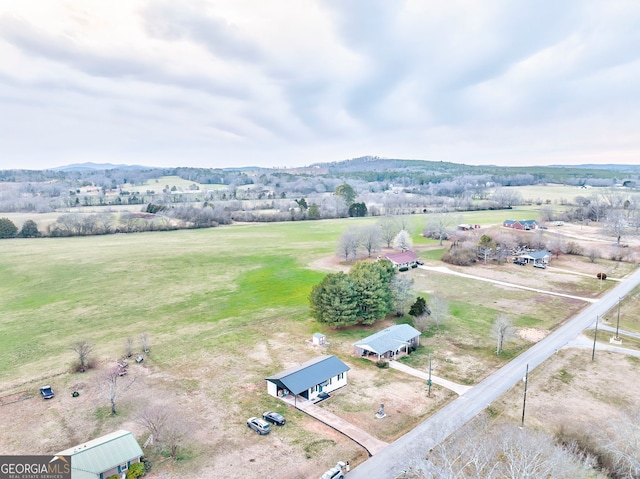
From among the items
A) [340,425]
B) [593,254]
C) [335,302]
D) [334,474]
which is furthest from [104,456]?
[593,254]

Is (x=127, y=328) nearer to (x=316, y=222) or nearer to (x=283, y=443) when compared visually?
(x=283, y=443)

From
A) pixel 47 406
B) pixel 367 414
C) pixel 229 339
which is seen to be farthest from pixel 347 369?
pixel 47 406

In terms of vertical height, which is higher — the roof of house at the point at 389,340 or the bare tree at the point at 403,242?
the bare tree at the point at 403,242

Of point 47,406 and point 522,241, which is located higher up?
point 522,241

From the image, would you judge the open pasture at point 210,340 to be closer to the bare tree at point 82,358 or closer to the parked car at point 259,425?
the parked car at point 259,425

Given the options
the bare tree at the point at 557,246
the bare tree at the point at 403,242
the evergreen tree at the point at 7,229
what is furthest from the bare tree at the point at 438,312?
the evergreen tree at the point at 7,229

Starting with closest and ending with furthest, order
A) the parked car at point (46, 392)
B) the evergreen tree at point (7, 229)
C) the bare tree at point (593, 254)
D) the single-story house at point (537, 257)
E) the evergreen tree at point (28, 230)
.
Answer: the parked car at point (46, 392) < the single-story house at point (537, 257) < the bare tree at point (593, 254) < the evergreen tree at point (7, 229) < the evergreen tree at point (28, 230)

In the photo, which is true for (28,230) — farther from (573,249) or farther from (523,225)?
(573,249)
